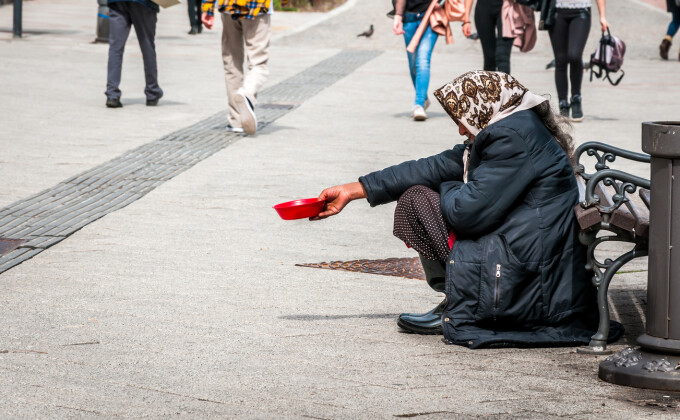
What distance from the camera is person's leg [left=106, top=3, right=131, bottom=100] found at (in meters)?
11.5

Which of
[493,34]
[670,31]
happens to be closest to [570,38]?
[493,34]

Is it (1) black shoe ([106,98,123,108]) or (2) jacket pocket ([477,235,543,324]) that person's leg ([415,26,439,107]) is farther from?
(2) jacket pocket ([477,235,543,324])

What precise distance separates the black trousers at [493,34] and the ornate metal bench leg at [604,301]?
7618mm

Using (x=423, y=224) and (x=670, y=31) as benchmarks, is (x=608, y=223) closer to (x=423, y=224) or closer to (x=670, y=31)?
(x=423, y=224)

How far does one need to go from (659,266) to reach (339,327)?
4.59 feet

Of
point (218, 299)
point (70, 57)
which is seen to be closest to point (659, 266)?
point (218, 299)

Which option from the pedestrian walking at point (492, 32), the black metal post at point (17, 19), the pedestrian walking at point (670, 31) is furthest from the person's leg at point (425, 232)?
the pedestrian walking at point (670, 31)

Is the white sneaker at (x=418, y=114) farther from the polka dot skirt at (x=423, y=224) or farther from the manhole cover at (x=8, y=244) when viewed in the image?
the polka dot skirt at (x=423, y=224)

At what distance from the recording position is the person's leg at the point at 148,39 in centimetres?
1155

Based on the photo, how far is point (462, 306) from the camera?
4348 mm

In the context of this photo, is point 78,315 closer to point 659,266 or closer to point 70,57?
point 659,266

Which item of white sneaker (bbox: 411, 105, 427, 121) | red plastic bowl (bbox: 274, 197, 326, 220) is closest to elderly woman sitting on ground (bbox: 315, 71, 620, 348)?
red plastic bowl (bbox: 274, 197, 326, 220)

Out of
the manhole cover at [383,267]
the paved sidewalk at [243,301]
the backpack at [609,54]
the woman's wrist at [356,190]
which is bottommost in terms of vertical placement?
the manhole cover at [383,267]

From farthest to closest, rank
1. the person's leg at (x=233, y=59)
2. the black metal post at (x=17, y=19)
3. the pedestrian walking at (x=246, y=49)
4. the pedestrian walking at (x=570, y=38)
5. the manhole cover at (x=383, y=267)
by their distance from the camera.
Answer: the black metal post at (x=17, y=19), the pedestrian walking at (x=570, y=38), the person's leg at (x=233, y=59), the pedestrian walking at (x=246, y=49), the manhole cover at (x=383, y=267)
